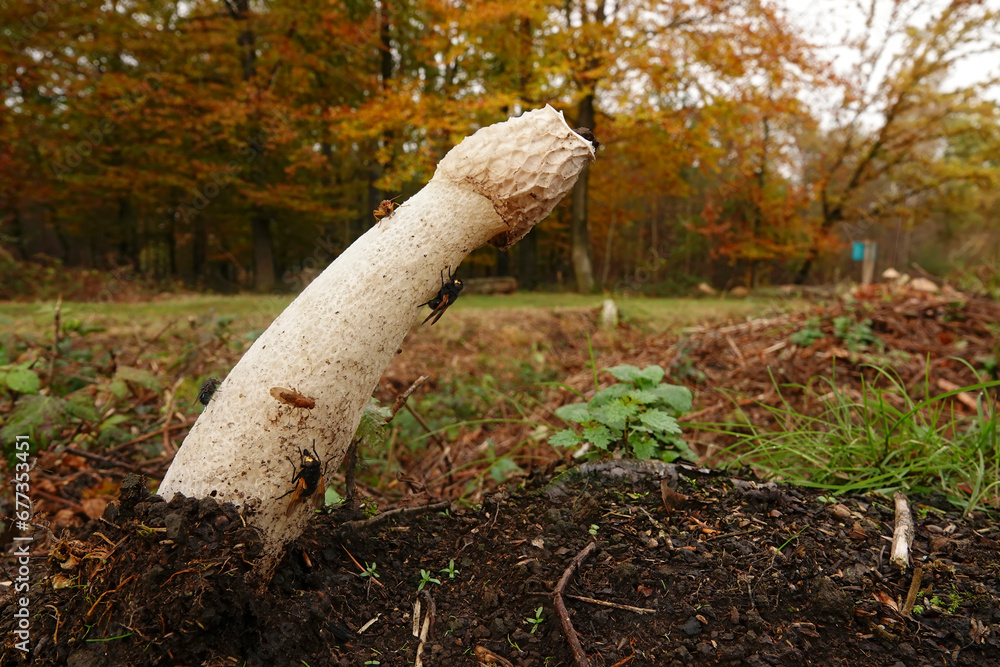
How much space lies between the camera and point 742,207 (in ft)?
78.9

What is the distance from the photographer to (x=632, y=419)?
2488mm

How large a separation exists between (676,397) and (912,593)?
109 cm

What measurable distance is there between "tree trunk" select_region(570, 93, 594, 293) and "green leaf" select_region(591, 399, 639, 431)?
1480cm

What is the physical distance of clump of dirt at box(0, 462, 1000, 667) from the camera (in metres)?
1.57

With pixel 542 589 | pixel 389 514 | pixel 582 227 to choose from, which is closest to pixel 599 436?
pixel 542 589

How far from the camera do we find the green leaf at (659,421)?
227 cm

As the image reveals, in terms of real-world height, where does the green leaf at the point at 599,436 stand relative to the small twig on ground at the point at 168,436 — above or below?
above

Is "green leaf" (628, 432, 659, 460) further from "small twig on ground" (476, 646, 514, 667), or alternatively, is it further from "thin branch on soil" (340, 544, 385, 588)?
"thin branch on soil" (340, 544, 385, 588)

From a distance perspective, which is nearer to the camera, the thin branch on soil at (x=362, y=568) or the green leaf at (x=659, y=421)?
the thin branch on soil at (x=362, y=568)

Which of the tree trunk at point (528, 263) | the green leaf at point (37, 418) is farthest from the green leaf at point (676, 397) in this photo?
the tree trunk at point (528, 263)

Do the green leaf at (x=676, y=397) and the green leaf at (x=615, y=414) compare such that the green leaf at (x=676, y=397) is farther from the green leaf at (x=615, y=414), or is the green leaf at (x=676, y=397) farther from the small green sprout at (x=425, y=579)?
the small green sprout at (x=425, y=579)

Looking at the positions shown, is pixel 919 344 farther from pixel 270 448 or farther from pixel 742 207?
pixel 742 207

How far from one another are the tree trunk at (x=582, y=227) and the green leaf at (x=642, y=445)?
14769mm

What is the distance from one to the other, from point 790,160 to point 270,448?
81.0ft
